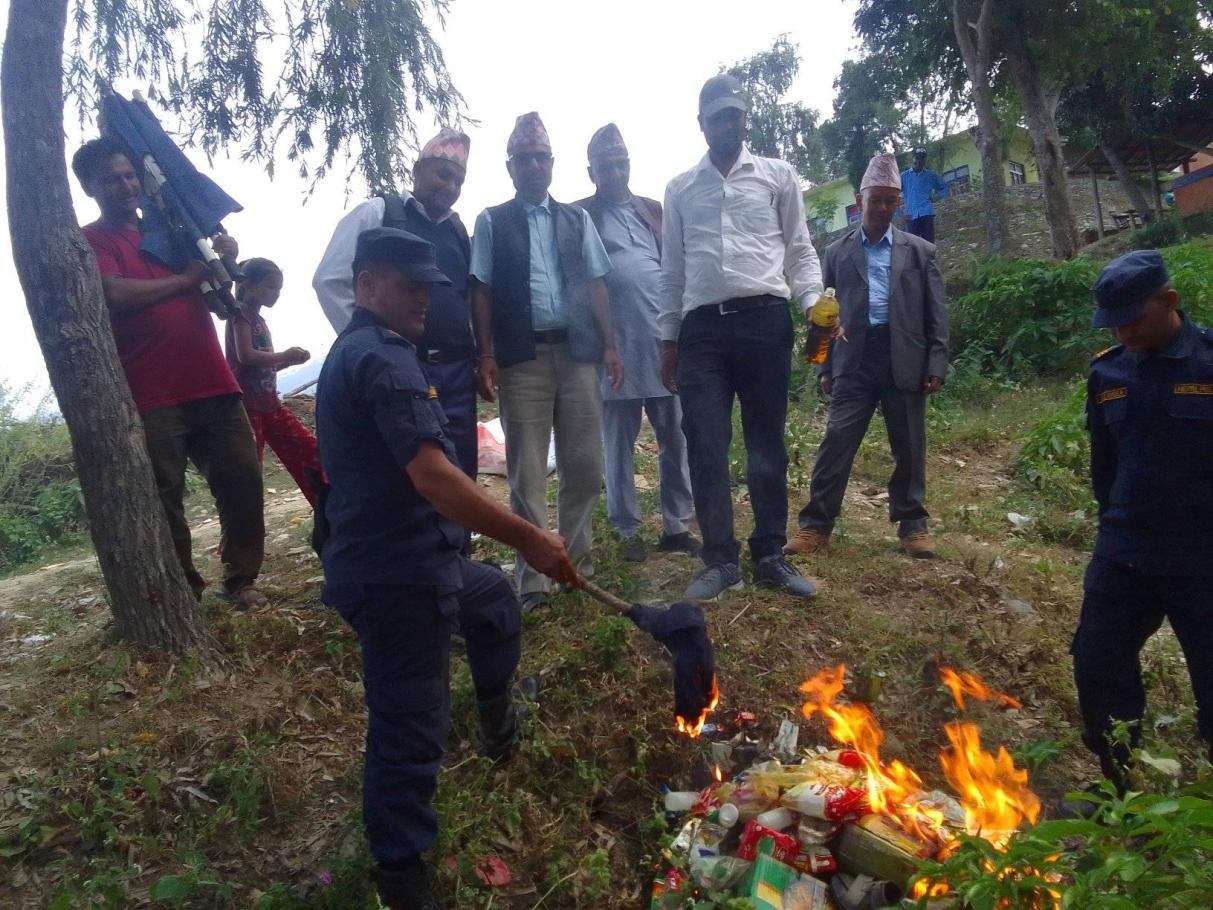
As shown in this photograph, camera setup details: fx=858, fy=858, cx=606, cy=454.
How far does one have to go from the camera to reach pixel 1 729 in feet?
10.8

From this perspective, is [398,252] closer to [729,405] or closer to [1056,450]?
[729,405]

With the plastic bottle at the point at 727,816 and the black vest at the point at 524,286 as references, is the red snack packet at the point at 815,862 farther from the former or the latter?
the black vest at the point at 524,286

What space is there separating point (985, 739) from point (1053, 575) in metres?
1.65

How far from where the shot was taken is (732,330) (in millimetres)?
4059

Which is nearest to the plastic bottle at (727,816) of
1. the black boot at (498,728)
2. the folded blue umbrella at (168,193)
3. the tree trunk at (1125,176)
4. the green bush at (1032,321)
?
the black boot at (498,728)

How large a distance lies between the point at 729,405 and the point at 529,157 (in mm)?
1557

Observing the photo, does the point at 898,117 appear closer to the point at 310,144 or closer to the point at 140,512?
the point at 310,144

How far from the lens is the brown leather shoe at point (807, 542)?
15.6ft

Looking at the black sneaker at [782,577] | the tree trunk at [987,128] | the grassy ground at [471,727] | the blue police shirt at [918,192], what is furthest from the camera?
the tree trunk at [987,128]

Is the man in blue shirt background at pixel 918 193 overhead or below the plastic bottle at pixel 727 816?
overhead

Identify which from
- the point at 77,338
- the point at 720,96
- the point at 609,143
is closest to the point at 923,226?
the point at 609,143

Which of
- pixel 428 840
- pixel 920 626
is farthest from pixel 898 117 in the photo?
pixel 428 840

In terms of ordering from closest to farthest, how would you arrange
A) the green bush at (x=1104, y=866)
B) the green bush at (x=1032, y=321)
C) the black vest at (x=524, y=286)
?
1. the green bush at (x=1104, y=866)
2. the black vest at (x=524, y=286)
3. the green bush at (x=1032, y=321)

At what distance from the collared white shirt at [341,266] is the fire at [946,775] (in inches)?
101
